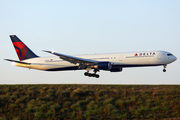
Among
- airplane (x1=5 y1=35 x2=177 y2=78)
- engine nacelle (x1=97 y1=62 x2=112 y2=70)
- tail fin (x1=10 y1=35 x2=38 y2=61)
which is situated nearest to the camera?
engine nacelle (x1=97 y1=62 x2=112 y2=70)

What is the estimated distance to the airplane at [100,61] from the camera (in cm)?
3788

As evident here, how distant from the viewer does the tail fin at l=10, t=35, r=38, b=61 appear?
4650 centimetres

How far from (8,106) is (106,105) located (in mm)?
9405

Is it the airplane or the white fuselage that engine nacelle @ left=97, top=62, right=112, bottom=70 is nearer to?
the airplane

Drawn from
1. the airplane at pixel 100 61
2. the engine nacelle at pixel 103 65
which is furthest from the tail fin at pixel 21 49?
the engine nacelle at pixel 103 65

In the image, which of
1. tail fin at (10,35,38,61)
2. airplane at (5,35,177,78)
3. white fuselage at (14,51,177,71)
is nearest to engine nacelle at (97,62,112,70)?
airplane at (5,35,177,78)

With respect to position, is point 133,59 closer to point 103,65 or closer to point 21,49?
point 103,65

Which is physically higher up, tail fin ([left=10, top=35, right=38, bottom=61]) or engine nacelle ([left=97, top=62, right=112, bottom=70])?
tail fin ([left=10, top=35, right=38, bottom=61])

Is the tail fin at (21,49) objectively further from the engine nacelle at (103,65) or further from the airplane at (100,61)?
the engine nacelle at (103,65)

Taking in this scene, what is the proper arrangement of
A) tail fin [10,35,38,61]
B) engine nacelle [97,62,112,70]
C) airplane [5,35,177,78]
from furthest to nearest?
tail fin [10,35,38,61] < airplane [5,35,177,78] < engine nacelle [97,62,112,70]

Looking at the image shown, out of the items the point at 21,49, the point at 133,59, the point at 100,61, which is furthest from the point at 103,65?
the point at 21,49

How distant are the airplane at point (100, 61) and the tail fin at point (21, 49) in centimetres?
130

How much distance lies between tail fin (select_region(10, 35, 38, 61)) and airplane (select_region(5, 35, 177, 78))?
1303 millimetres

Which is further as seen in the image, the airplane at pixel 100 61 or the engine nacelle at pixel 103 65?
the airplane at pixel 100 61
